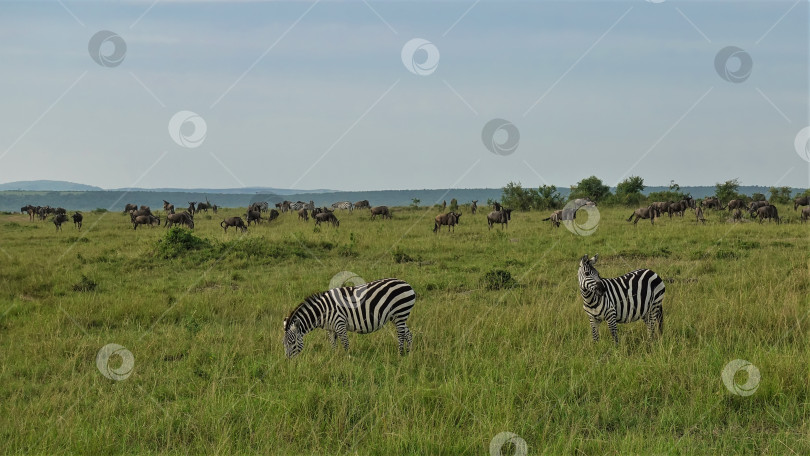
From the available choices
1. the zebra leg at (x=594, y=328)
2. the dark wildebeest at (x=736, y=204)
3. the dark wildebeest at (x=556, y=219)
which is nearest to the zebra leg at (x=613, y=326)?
the zebra leg at (x=594, y=328)

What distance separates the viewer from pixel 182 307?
11.8 meters

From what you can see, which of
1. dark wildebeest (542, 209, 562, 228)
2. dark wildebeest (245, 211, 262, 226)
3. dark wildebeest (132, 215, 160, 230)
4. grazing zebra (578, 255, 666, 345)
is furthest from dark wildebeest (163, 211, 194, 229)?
grazing zebra (578, 255, 666, 345)

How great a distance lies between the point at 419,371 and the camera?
719 centimetres

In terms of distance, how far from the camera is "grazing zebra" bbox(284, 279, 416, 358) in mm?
7457

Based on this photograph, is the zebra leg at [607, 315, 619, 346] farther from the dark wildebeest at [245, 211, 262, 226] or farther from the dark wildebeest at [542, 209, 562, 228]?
the dark wildebeest at [245, 211, 262, 226]

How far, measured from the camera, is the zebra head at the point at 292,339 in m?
7.38

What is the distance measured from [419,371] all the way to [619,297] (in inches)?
113

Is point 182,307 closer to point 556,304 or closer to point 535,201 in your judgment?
point 556,304

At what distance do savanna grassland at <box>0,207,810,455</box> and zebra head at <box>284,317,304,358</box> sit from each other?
0.42ft

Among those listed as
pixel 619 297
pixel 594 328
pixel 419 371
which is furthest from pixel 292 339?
pixel 619 297

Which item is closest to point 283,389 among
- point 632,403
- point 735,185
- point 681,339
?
point 632,403

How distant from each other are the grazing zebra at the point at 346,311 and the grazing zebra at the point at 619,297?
2.31 meters

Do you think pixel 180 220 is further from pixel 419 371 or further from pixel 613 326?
pixel 613 326

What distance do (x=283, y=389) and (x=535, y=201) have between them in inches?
1676
